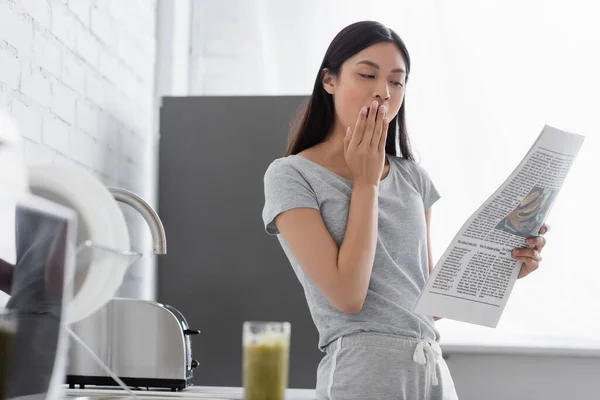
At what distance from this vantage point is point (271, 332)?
70cm

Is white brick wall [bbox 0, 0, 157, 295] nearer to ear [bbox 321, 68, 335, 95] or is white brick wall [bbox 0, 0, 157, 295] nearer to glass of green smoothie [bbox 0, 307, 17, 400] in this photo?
ear [bbox 321, 68, 335, 95]

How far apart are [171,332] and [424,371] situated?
576 mm

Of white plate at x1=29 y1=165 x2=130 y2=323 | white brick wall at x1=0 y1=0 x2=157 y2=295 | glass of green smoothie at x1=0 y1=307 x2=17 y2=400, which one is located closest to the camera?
glass of green smoothie at x1=0 y1=307 x2=17 y2=400

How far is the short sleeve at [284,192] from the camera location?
127cm

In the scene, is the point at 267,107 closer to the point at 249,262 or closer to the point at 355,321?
the point at 249,262

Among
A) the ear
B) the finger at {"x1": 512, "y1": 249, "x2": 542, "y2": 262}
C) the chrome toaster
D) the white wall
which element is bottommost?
the chrome toaster

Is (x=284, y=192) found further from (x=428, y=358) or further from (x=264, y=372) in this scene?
(x=264, y=372)

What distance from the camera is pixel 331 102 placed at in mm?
1506

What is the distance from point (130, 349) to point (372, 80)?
2.38 ft

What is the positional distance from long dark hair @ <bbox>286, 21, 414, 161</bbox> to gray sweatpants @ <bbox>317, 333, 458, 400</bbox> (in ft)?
1.43

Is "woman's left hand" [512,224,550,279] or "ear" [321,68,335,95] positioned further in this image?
"ear" [321,68,335,95]

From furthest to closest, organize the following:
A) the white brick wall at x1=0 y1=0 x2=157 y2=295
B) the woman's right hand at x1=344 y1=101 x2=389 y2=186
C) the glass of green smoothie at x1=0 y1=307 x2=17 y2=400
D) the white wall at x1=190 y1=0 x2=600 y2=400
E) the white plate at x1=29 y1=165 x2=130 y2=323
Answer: the white wall at x1=190 y1=0 x2=600 y2=400, the white brick wall at x1=0 y1=0 x2=157 y2=295, the woman's right hand at x1=344 y1=101 x2=389 y2=186, the white plate at x1=29 y1=165 x2=130 y2=323, the glass of green smoothie at x1=0 y1=307 x2=17 y2=400

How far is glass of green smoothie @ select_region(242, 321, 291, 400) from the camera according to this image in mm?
683

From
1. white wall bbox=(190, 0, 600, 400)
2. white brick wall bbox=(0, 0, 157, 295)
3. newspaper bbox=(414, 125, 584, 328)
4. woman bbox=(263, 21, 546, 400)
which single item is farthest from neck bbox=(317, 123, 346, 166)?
white wall bbox=(190, 0, 600, 400)
